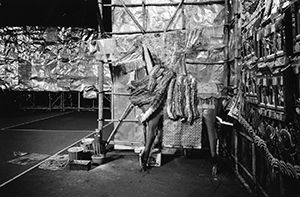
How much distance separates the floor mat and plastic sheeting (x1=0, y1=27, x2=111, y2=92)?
553 centimetres

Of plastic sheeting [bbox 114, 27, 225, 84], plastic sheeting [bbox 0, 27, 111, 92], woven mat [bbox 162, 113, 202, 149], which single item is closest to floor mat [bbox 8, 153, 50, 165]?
plastic sheeting [bbox 114, 27, 225, 84]

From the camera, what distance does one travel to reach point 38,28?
1021 cm

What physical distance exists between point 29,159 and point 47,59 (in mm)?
6606

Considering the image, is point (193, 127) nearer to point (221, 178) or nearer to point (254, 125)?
point (221, 178)

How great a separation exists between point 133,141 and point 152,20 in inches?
95.4

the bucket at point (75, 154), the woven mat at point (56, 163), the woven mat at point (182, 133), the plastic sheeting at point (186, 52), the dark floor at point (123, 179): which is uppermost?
the plastic sheeting at point (186, 52)

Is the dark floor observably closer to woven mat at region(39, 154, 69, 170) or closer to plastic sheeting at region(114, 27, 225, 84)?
woven mat at region(39, 154, 69, 170)

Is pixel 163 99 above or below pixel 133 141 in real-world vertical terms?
above

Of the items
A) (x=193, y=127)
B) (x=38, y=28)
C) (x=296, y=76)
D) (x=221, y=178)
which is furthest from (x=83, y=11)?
(x=296, y=76)

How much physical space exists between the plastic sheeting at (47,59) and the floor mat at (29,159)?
5534mm

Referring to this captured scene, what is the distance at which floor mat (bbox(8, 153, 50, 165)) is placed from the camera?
437cm

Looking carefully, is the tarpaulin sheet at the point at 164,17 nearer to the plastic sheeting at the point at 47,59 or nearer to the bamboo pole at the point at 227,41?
the bamboo pole at the point at 227,41

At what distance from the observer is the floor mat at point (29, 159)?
4.37 metres

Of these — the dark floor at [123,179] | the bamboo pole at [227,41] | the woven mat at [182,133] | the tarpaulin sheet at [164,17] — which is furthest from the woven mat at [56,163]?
the bamboo pole at [227,41]
